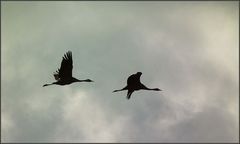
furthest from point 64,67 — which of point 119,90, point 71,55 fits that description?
point 119,90

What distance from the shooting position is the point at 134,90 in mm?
55062

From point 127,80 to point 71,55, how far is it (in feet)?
25.2

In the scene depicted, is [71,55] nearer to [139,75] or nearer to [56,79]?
[56,79]

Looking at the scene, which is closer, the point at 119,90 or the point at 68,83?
the point at 119,90

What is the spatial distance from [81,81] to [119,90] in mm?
6707

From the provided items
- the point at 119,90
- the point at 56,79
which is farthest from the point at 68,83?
the point at 119,90

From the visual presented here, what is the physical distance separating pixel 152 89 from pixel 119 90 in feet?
12.9

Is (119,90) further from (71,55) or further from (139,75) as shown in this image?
(71,55)

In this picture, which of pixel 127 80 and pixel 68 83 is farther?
pixel 68 83

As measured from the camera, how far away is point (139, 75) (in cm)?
5253

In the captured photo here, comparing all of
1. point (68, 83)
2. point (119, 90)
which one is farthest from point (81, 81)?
point (119, 90)

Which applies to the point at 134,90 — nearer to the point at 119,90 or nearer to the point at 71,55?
the point at 119,90

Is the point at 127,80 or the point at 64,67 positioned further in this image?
the point at 64,67

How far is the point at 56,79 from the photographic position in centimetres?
5869
